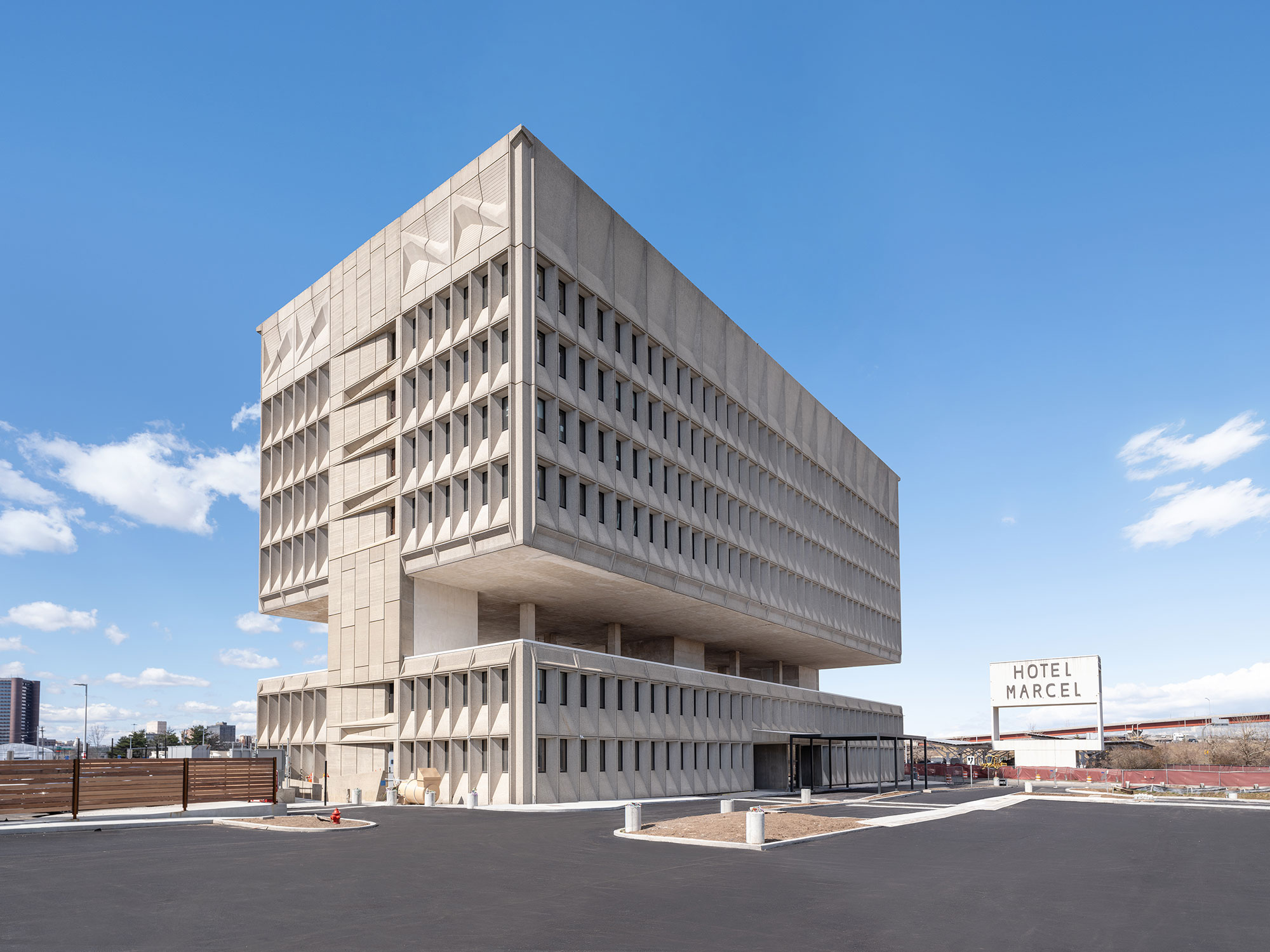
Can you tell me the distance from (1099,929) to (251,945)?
1179 cm

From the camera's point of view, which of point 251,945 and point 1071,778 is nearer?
point 251,945

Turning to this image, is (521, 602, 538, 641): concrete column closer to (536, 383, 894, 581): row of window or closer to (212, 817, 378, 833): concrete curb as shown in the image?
(536, 383, 894, 581): row of window

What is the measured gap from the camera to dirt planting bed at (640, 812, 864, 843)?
25.9 metres

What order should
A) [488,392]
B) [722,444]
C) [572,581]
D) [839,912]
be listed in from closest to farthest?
1. [839,912]
2. [488,392]
3. [572,581]
4. [722,444]

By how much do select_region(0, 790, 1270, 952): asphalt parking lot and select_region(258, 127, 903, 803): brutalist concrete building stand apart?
19.9 meters

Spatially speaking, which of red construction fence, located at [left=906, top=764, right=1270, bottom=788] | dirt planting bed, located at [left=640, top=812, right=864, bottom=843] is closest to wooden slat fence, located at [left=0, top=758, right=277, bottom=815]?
dirt planting bed, located at [left=640, top=812, right=864, bottom=843]

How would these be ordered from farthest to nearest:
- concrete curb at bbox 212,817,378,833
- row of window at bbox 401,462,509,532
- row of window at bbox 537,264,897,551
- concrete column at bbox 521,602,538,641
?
1. concrete column at bbox 521,602,538,641
2. row of window at bbox 537,264,897,551
3. row of window at bbox 401,462,509,532
4. concrete curb at bbox 212,817,378,833

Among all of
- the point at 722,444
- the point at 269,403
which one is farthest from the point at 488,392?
the point at 269,403

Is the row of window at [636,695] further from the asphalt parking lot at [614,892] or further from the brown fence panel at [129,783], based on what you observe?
the asphalt parking lot at [614,892]

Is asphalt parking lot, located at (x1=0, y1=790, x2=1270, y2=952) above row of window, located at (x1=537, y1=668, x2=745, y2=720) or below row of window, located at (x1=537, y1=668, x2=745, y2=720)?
below

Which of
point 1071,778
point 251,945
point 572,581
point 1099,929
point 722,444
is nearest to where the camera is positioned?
point 251,945

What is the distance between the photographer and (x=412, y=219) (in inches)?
2173

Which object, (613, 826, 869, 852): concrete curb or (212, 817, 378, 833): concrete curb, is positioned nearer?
(613, 826, 869, 852): concrete curb

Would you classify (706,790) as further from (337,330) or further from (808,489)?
(337,330)
